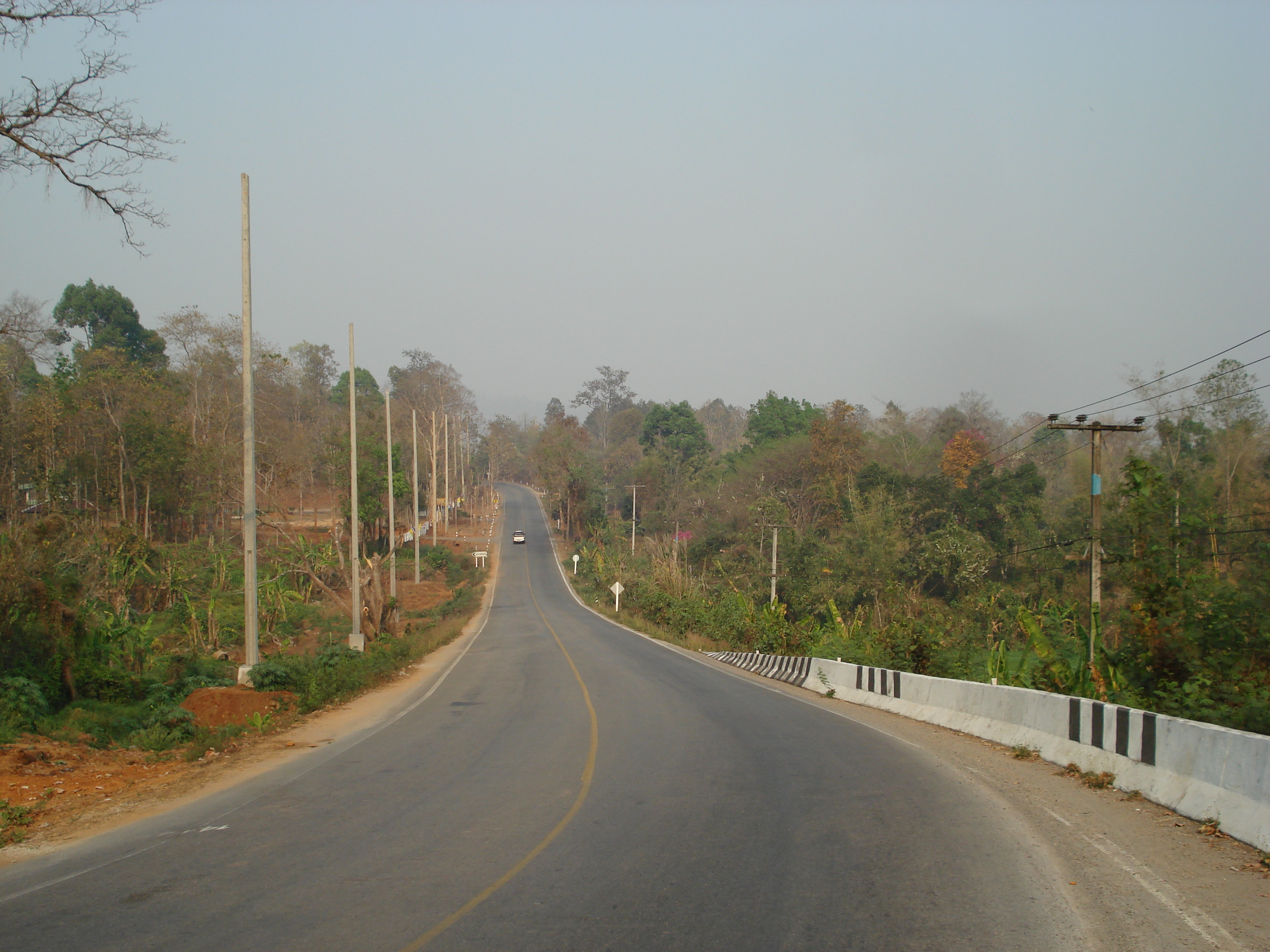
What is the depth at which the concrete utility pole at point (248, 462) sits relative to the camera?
51.7 feet

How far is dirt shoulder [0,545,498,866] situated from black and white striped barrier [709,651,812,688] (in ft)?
36.7

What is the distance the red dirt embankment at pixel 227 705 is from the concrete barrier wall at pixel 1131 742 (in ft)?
37.4

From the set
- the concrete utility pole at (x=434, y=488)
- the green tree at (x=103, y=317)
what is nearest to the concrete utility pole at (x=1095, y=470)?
the concrete utility pole at (x=434, y=488)

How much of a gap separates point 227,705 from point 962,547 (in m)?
43.8

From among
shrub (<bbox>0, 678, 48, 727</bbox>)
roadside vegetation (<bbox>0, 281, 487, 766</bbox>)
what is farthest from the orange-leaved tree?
shrub (<bbox>0, 678, 48, 727</bbox>)

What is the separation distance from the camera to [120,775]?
1082 centimetres

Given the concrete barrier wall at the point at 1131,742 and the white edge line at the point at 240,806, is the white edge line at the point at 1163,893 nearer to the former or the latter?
the concrete barrier wall at the point at 1131,742

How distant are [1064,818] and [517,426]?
19114cm

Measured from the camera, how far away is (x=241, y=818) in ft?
27.3

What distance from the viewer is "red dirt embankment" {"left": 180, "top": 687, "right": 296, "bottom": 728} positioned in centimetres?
1444

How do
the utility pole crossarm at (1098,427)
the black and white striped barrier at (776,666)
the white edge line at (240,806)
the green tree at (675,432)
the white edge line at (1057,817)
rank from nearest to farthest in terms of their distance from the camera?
the white edge line at (240,806)
the white edge line at (1057,817)
the black and white striped barrier at (776,666)
the utility pole crossarm at (1098,427)
the green tree at (675,432)

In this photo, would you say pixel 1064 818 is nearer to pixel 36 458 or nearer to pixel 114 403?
pixel 36 458

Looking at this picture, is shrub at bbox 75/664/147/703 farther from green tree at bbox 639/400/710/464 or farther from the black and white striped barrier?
green tree at bbox 639/400/710/464

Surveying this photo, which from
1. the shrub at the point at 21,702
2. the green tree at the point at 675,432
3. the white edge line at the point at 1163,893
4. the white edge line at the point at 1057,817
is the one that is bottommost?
the shrub at the point at 21,702
